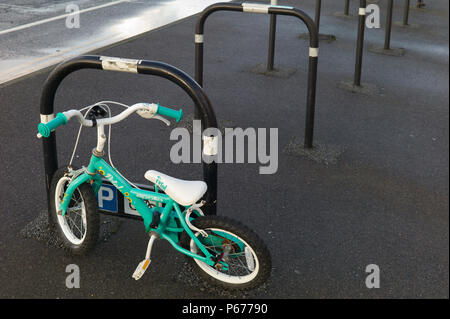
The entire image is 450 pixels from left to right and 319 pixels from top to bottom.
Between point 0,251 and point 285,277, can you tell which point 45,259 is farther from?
point 285,277

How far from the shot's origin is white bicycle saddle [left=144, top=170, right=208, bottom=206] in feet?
10.9

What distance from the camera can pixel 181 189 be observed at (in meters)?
3.36

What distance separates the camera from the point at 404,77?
8.30 metres

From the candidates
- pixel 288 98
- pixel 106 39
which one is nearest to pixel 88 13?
pixel 106 39

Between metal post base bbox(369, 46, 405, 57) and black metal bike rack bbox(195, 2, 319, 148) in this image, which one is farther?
metal post base bbox(369, 46, 405, 57)

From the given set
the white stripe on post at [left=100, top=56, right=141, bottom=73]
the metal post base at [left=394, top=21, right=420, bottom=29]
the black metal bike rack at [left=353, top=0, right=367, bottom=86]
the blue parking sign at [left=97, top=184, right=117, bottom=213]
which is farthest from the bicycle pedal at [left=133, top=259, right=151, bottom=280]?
the metal post base at [left=394, top=21, right=420, bottom=29]

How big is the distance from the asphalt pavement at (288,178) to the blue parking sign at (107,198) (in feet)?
0.92

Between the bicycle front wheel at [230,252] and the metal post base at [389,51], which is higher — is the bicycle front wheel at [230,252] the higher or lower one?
the lower one

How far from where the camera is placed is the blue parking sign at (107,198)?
12.5 feet

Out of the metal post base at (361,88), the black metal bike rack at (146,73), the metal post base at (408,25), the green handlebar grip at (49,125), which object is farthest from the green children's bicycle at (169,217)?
the metal post base at (408,25)

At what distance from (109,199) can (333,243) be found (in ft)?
5.04

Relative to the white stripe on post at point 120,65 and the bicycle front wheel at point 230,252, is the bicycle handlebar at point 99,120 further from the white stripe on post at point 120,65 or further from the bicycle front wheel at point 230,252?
the bicycle front wheel at point 230,252

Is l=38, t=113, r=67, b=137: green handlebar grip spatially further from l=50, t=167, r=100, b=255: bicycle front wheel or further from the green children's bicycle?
l=50, t=167, r=100, b=255: bicycle front wheel

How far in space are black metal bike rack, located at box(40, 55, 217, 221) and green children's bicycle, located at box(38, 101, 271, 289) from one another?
0.16 meters
